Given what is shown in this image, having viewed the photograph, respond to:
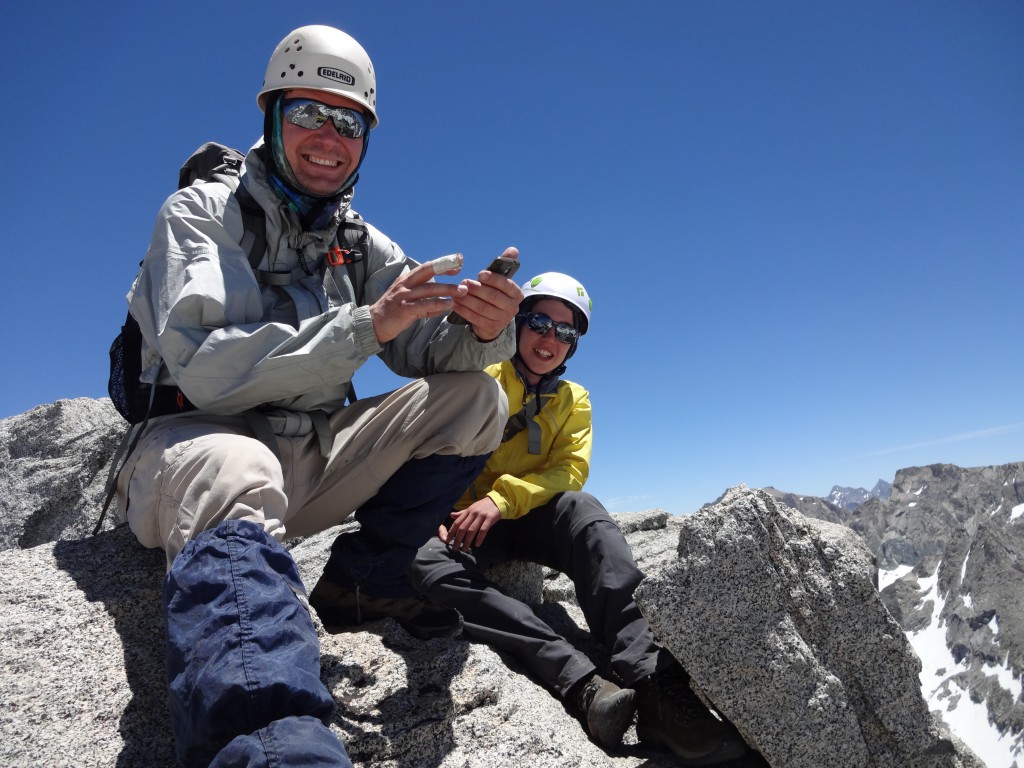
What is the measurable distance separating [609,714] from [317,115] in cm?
455

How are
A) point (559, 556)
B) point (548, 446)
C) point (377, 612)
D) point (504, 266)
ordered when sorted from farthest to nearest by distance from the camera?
1. point (548, 446)
2. point (559, 556)
3. point (377, 612)
4. point (504, 266)

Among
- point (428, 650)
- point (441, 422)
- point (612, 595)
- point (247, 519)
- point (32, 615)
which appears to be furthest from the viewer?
point (612, 595)

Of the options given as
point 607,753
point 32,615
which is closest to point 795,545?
point 607,753

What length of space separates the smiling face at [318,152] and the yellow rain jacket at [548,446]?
8.19ft

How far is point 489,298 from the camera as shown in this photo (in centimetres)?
436

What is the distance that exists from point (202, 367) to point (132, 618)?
6.94 ft

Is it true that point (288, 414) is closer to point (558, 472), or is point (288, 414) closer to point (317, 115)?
point (317, 115)

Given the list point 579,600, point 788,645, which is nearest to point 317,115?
point 579,600

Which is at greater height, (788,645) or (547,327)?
(547,327)

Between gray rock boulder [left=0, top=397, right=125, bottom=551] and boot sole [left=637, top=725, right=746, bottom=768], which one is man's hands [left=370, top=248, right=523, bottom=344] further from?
gray rock boulder [left=0, top=397, right=125, bottom=551]

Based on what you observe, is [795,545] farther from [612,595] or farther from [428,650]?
[428,650]

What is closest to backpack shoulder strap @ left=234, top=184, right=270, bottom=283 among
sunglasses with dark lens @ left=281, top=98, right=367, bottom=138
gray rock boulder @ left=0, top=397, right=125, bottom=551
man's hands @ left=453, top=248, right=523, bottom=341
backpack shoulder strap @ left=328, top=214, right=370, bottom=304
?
backpack shoulder strap @ left=328, top=214, right=370, bottom=304

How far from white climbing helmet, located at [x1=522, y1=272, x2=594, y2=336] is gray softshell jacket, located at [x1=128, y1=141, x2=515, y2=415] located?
8.36 feet

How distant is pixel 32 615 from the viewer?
14.3ft
